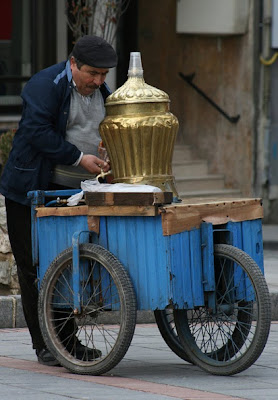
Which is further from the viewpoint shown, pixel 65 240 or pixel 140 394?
pixel 65 240

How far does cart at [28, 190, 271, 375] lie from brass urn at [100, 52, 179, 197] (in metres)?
0.26

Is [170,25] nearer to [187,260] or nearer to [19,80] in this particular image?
[19,80]

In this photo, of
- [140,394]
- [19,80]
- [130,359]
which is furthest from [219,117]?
[140,394]

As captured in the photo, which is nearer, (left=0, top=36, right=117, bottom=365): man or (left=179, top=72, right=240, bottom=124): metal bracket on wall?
(left=0, top=36, right=117, bottom=365): man

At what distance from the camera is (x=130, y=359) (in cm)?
746

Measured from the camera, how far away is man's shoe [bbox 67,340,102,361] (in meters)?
6.98

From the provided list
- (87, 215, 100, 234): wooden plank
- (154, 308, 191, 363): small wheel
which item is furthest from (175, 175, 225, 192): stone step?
(87, 215, 100, 234): wooden plank

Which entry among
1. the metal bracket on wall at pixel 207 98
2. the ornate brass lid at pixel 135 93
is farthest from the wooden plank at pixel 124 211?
the metal bracket on wall at pixel 207 98

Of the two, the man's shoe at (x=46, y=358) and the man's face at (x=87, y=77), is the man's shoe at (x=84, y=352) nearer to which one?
the man's shoe at (x=46, y=358)

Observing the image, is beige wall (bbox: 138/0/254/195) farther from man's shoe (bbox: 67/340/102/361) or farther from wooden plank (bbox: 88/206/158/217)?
wooden plank (bbox: 88/206/158/217)

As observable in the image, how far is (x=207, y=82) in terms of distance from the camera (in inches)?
693

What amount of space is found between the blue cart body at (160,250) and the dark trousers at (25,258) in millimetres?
343

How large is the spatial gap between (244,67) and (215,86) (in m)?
0.56

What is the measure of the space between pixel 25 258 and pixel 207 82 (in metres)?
10.6
